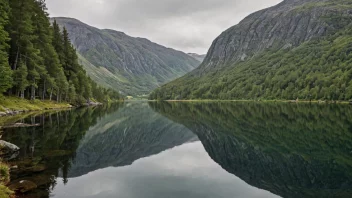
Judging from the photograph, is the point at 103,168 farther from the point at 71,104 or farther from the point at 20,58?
the point at 71,104

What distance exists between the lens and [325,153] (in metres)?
29.4

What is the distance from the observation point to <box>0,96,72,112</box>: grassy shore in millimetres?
66312

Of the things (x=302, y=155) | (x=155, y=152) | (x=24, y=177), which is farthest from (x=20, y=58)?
(x=302, y=155)

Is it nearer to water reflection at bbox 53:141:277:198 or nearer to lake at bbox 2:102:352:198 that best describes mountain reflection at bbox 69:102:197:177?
lake at bbox 2:102:352:198

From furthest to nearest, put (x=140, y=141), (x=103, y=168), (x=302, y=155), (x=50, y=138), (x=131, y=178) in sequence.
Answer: (x=140, y=141) < (x=50, y=138) < (x=302, y=155) < (x=103, y=168) < (x=131, y=178)

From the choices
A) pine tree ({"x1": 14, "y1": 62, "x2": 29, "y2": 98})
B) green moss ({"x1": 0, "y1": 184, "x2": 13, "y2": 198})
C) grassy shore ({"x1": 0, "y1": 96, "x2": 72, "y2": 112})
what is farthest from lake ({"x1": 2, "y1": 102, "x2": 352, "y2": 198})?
pine tree ({"x1": 14, "y1": 62, "x2": 29, "y2": 98})

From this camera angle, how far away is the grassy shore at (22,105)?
6631 cm

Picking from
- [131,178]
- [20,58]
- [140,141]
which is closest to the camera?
[131,178]

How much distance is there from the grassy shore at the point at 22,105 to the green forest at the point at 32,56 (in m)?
2.21

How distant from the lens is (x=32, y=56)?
79.6 m

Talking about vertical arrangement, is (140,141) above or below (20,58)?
below

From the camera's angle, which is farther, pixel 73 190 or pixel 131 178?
pixel 131 178

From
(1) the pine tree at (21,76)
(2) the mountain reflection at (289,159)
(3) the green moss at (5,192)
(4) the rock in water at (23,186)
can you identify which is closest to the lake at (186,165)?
(2) the mountain reflection at (289,159)

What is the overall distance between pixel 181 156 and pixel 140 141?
1207cm
